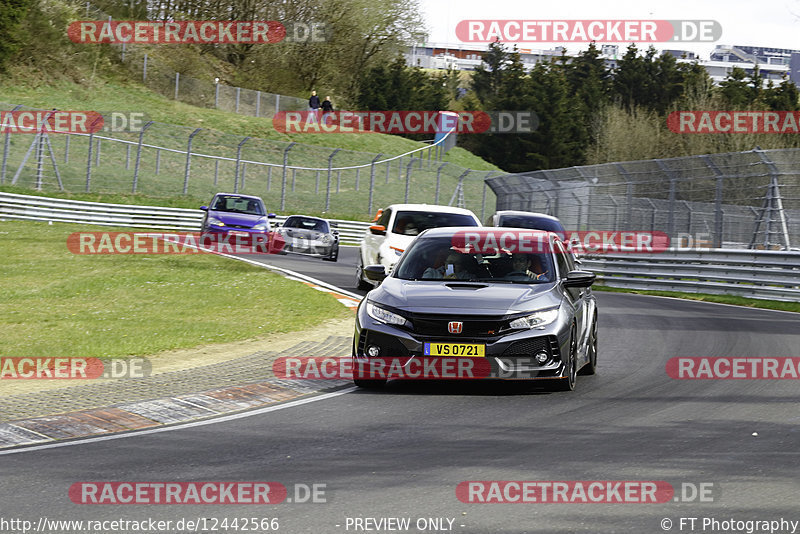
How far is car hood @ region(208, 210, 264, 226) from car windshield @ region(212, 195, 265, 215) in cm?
22

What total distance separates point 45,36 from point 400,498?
57762 millimetres

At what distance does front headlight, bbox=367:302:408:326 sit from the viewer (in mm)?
9664

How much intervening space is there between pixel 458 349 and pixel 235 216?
21.3 metres

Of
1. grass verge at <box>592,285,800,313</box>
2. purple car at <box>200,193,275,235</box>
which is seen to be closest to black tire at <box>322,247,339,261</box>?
purple car at <box>200,193,275,235</box>

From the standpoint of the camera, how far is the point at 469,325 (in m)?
9.49

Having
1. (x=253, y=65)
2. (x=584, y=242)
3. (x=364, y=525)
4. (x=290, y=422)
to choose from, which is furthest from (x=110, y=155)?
(x=364, y=525)

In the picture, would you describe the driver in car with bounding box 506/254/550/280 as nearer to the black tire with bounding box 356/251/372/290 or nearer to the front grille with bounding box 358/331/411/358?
the front grille with bounding box 358/331/411/358

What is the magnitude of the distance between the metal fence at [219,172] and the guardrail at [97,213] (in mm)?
2809

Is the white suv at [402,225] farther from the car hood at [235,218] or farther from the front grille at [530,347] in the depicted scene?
the front grille at [530,347]

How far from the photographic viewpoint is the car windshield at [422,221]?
20.0 m

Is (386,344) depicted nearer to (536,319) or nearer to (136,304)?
(536,319)

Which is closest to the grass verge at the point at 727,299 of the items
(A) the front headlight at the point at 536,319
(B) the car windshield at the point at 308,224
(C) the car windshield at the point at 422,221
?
(C) the car windshield at the point at 422,221

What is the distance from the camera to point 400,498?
238 inches

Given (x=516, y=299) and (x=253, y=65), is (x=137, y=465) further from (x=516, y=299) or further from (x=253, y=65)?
(x=253, y=65)
